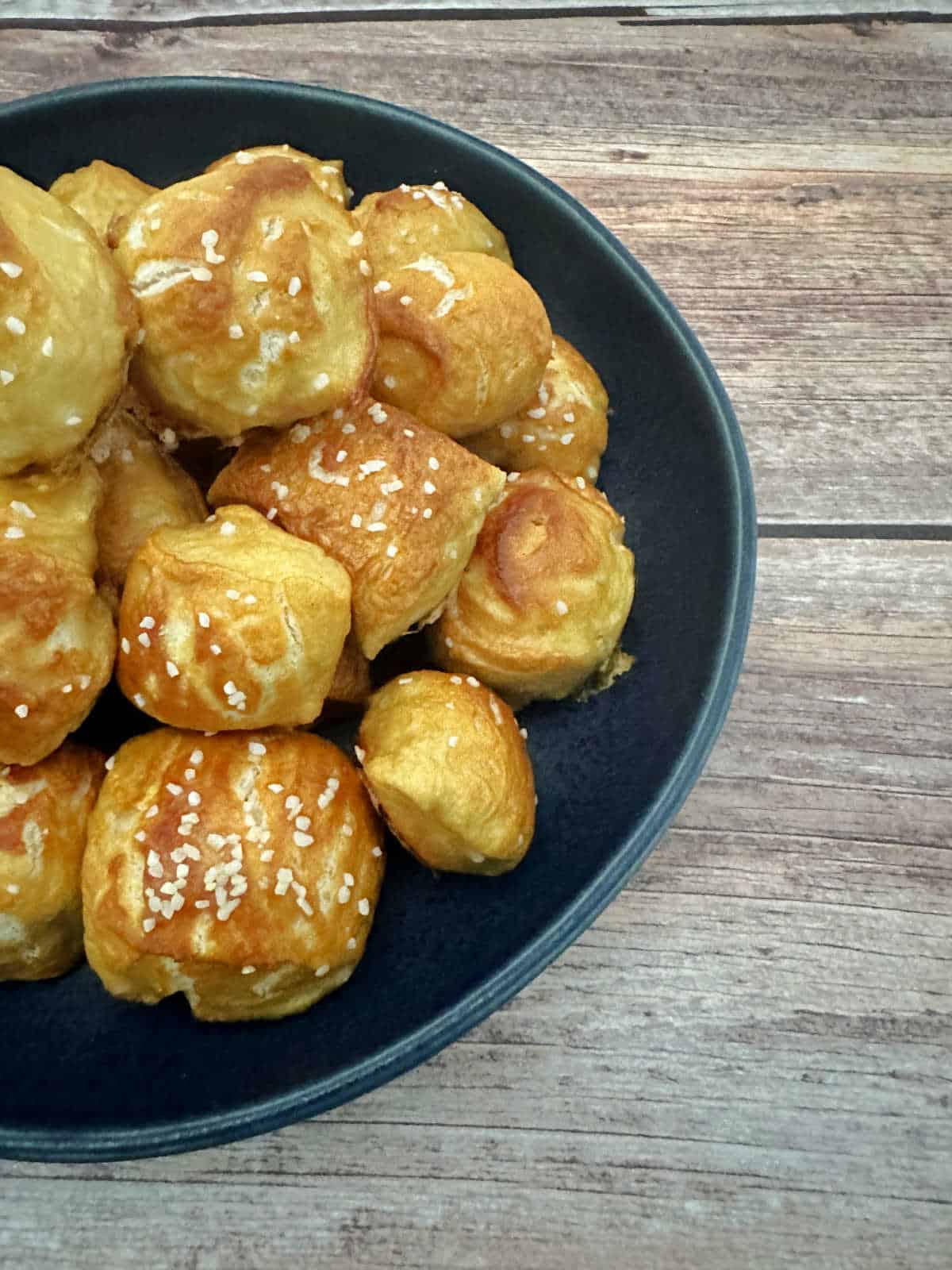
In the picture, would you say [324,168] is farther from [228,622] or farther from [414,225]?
[228,622]

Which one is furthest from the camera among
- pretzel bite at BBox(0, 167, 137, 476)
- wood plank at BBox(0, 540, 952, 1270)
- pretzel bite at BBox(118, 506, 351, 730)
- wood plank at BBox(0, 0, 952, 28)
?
wood plank at BBox(0, 0, 952, 28)

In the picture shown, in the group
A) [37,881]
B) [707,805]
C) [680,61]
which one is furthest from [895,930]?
[680,61]

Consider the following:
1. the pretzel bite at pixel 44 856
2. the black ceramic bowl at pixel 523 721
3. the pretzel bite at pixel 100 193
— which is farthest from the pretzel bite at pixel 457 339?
the pretzel bite at pixel 44 856

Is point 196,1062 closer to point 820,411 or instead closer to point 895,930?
point 895,930

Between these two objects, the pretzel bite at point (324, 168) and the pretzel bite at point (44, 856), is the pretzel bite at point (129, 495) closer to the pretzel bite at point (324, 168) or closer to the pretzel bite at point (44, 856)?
the pretzel bite at point (44, 856)

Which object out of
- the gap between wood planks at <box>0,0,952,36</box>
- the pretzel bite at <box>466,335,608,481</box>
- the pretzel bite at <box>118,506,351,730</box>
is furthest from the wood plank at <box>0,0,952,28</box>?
the pretzel bite at <box>118,506,351,730</box>

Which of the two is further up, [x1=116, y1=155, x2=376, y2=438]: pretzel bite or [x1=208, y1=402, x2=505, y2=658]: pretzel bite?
[x1=116, y1=155, x2=376, y2=438]: pretzel bite

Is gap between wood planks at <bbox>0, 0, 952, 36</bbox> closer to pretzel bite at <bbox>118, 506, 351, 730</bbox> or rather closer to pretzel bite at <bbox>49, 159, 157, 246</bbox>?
pretzel bite at <bbox>49, 159, 157, 246</bbox>
